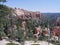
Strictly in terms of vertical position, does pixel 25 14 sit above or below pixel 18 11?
below

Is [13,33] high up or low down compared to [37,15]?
down

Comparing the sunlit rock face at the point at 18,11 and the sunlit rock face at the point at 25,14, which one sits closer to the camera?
the sunlit rock face at the point at 25,14

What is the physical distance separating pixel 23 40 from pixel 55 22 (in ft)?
8.61

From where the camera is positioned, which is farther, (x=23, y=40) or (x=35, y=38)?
(x=35, y=38)

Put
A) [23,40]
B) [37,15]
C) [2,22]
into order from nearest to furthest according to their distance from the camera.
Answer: [23,40]
[2,22]
[37,15]

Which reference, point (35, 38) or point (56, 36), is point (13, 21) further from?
point (56, 36)

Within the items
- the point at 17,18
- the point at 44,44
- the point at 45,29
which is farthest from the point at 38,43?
the point at 17,18

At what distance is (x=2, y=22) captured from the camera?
12.1m

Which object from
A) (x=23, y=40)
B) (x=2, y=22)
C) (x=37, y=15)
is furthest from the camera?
(x=37, y=15)

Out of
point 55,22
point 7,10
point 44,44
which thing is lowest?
point 44,44

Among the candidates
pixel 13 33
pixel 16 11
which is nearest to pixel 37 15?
pixel 16 11

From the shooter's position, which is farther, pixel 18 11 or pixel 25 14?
pixel 18 11

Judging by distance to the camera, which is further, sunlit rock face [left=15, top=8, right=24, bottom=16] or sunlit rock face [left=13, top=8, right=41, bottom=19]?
sunlit rock face [left=15, top=8, right=24, bottom=16]

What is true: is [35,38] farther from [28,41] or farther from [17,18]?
[17,18]
